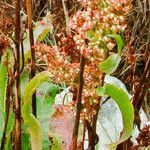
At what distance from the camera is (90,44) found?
626 millimetres

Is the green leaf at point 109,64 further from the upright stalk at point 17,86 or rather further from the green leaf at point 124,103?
the upright stalk at point 17,86

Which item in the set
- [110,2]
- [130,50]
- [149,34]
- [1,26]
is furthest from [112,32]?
[149,34]

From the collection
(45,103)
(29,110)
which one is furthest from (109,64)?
(45,103)

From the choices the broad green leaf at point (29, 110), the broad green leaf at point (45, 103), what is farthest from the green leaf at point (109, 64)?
the broad green leaf at point (45, 103)

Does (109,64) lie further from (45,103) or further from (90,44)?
(45,103)

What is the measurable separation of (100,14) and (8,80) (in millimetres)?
333

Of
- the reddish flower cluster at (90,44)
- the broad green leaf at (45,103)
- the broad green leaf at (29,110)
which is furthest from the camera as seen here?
the broad green leaf at (45,103)

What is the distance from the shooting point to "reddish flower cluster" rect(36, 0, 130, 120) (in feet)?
2.02

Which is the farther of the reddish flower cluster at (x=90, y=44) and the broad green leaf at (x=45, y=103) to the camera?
the broad green leaf at (x=45, y=103)

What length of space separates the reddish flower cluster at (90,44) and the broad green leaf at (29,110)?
6 cm

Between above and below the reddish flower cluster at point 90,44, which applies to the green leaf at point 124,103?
below

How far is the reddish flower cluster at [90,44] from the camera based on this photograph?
617 mm

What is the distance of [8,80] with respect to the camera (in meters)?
0.90

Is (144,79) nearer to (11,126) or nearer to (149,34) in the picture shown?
(11,126)
